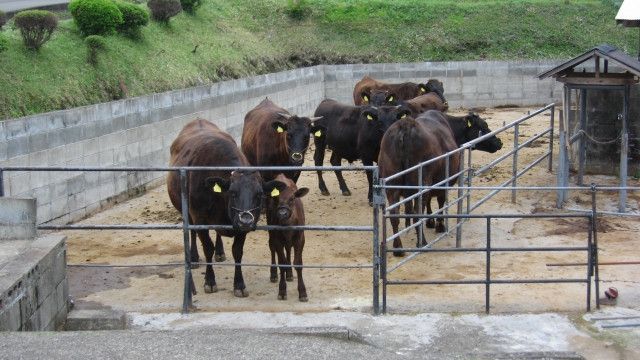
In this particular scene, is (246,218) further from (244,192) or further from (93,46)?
(93,46)

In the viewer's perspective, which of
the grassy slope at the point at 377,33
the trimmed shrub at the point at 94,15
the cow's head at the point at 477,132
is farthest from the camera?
the grassy slope at the point at 377,33

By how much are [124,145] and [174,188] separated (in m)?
4.50

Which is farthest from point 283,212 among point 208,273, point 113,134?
point 113,134

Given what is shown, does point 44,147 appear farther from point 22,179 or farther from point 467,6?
point 467,6

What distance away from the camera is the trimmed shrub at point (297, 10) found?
98.0ft

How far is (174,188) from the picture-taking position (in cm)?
1111

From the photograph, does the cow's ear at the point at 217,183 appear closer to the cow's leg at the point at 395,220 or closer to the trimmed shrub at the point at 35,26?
the cow's leg at the point at 395,220

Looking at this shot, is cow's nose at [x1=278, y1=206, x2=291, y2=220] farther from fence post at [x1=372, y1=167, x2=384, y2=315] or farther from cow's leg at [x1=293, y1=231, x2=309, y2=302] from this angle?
fence post at [x1=372, y1=167, x2=384, y2=315]

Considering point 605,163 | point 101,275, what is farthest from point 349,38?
point 101,275

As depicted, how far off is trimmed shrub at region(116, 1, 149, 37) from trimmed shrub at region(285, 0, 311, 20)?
35.8 ft

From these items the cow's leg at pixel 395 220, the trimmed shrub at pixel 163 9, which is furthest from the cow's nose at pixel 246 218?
the trimmed shrub at pixel 163 9

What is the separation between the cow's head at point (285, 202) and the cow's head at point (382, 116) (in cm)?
556

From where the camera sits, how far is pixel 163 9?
70.0ft

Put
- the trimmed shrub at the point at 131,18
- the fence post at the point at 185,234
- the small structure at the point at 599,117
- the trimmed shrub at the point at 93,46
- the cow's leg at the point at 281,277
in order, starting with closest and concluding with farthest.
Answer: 1. the fence post at the point at 185,234
2. the cow's leg at the point at 281,277
3. the small structure at the point at 599,117
4. the trimmed shrub at the point at 93,46
5. the trimmed shrub at the point at 131,18
